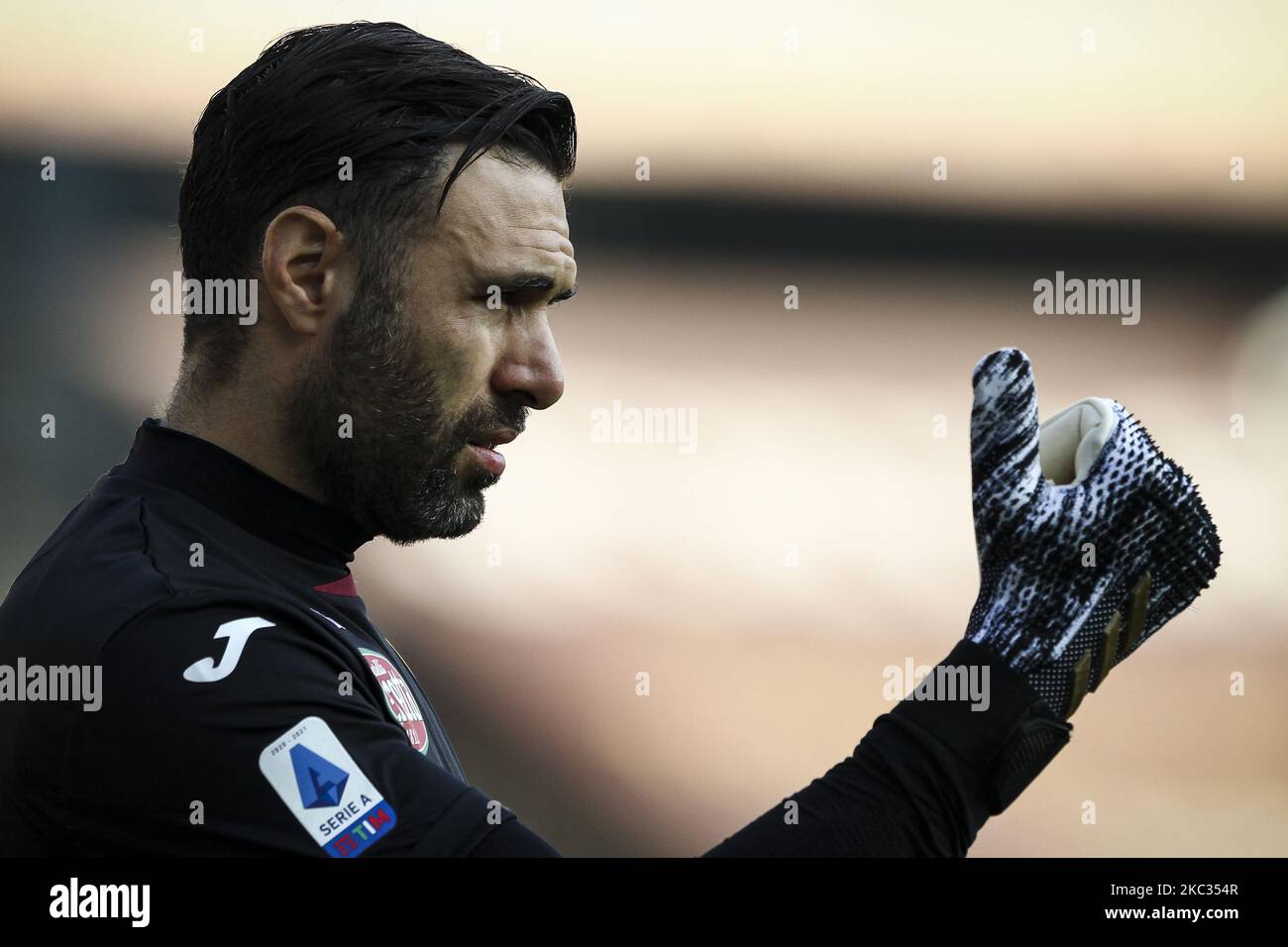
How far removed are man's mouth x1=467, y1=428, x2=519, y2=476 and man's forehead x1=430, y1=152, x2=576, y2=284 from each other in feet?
0.49

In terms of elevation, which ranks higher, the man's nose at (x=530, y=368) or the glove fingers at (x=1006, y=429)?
the man's nose at (x=530, y=368)

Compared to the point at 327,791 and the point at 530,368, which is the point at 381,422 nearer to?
the point at 530,368

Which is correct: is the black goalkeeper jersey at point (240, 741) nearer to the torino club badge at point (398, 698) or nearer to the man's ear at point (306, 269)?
the torino club badge at point (398, 698)

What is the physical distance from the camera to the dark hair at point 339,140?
1180 mm

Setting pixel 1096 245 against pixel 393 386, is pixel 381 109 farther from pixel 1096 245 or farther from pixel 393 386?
pixel 1096 245

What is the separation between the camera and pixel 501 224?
1196 mm

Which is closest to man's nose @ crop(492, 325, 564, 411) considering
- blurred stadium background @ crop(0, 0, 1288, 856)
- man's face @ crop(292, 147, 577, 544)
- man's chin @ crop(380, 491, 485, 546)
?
man's face @ crop(292, 147, 577, 544)

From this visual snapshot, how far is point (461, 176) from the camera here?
1.20 metres

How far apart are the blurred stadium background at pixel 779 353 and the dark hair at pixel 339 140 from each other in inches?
129

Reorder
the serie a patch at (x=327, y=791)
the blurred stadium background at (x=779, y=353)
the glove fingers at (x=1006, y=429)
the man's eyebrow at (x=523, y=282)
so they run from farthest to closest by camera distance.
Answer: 1. the blurred stadium background at (x=779, y=353)
2. the man's eyebrow at (x=523, y=282)
3. the glove fingers at (x=1006, y=429)
4. the serie a patch at (x=327, y=791)

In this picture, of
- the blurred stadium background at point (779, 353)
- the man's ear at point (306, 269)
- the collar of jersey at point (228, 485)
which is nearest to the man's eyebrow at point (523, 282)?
the man's ear at point (306, 269)
